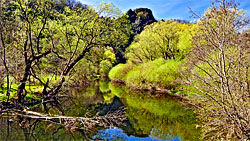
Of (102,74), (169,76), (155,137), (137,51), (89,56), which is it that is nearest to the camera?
(155,137)

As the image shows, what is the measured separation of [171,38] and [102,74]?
78.7 ft

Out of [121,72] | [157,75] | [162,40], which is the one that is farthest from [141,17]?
[157,75]

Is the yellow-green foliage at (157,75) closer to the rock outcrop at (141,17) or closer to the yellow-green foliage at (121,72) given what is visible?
the yellow-green foliage at (121,72)

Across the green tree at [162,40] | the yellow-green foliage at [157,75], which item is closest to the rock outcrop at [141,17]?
the green tree at [162,40]

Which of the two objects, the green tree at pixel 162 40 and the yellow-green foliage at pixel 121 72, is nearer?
the green tree at pixel 162 40

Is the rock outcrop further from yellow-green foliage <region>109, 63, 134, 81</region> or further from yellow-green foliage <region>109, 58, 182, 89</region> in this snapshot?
yellow-green foliage <region>109, 58, 182, 89</region>

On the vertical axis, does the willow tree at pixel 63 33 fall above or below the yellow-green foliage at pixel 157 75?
above

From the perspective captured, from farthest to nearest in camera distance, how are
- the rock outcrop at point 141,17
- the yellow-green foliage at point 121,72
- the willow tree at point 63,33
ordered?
the rock outcrop at point 141,17 < the yellow-green foliage at point 121,72 < the willow tree at point 63,33

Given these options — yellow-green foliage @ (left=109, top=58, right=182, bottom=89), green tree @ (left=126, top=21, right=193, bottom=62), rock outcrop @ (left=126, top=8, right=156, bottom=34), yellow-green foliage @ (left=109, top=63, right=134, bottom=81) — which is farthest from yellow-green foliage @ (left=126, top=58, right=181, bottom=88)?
rock outcrop @ (left=126, top=8, right=156, bottom=34)

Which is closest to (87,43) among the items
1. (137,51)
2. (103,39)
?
(103,39)

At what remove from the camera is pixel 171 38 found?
28234mm

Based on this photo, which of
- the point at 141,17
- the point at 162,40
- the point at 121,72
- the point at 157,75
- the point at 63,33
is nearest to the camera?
the point at 63,33

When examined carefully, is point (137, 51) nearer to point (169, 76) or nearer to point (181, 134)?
point (169, 76)

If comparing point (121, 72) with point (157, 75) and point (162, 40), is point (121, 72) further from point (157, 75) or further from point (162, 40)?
point (157, 75)
